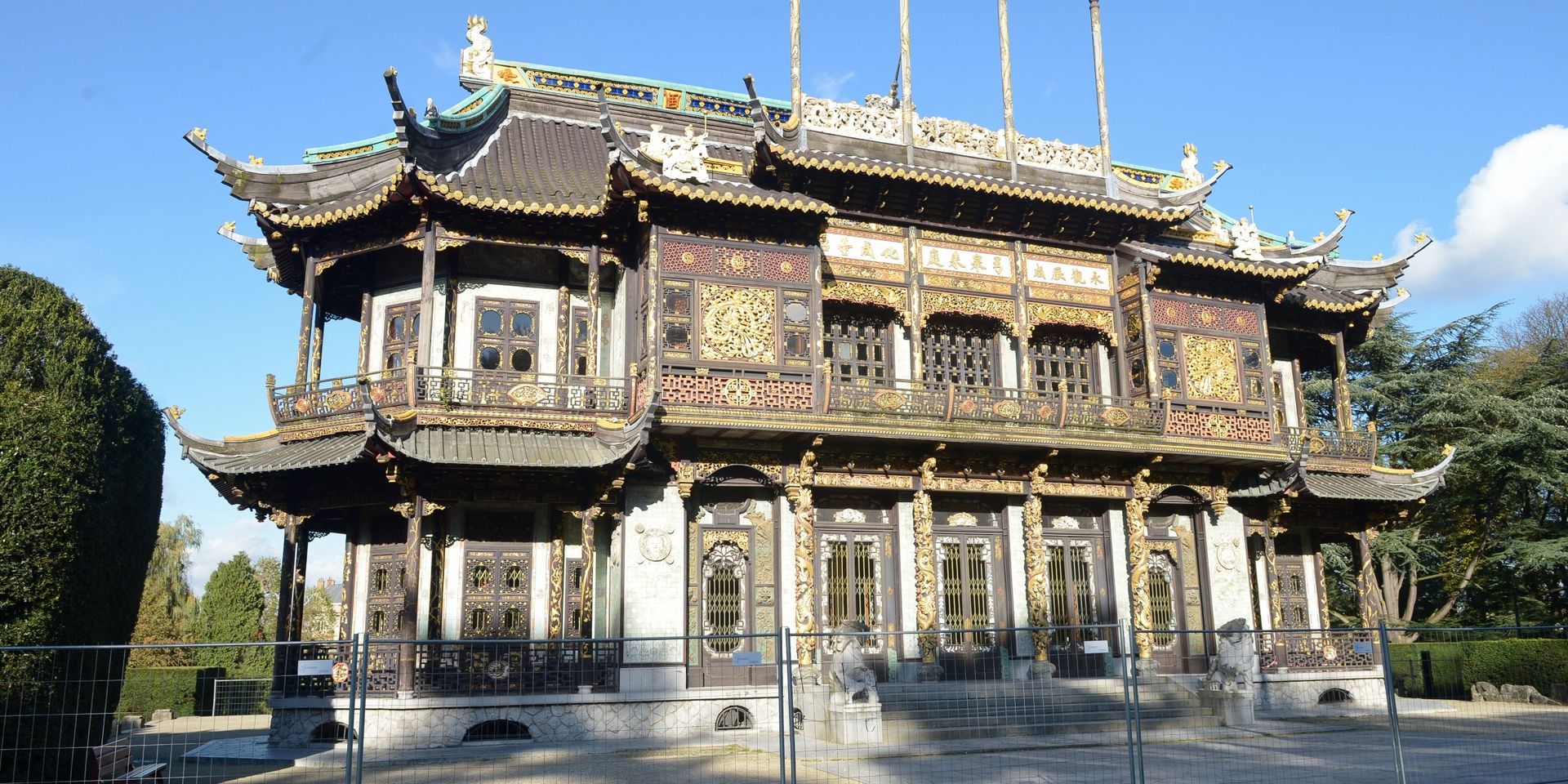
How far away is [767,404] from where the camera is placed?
60.8 feet

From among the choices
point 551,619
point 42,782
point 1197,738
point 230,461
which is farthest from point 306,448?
point 1197,738

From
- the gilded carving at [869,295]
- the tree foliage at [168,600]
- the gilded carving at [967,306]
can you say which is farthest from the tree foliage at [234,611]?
the gilded carving at [967,306]

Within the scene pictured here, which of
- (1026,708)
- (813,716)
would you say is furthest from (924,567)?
(813,716)

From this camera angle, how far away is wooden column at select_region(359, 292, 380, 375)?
66.1ft

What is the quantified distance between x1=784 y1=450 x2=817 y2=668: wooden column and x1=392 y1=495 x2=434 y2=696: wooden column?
20.1 feet

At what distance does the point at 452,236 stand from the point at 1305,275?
16.7 metres

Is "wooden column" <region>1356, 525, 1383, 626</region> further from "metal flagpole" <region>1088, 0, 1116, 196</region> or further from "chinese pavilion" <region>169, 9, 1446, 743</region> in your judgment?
"metal flagpole" <region>1088, 0, 1116, 196</region>

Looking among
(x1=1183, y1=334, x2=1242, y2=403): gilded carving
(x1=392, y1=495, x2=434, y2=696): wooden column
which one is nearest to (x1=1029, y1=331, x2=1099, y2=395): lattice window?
(x1=1183, y1=334, x2=1242, y2=403): gilded carving

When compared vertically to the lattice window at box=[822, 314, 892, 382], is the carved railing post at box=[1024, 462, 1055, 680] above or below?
below

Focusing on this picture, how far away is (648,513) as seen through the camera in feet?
61.0

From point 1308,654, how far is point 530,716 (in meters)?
15.0

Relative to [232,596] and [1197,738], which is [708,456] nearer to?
[1197,738]

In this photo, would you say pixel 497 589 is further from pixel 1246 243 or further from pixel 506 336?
pixel 1246 243

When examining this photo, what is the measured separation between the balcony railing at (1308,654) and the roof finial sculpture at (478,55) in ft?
63.7
